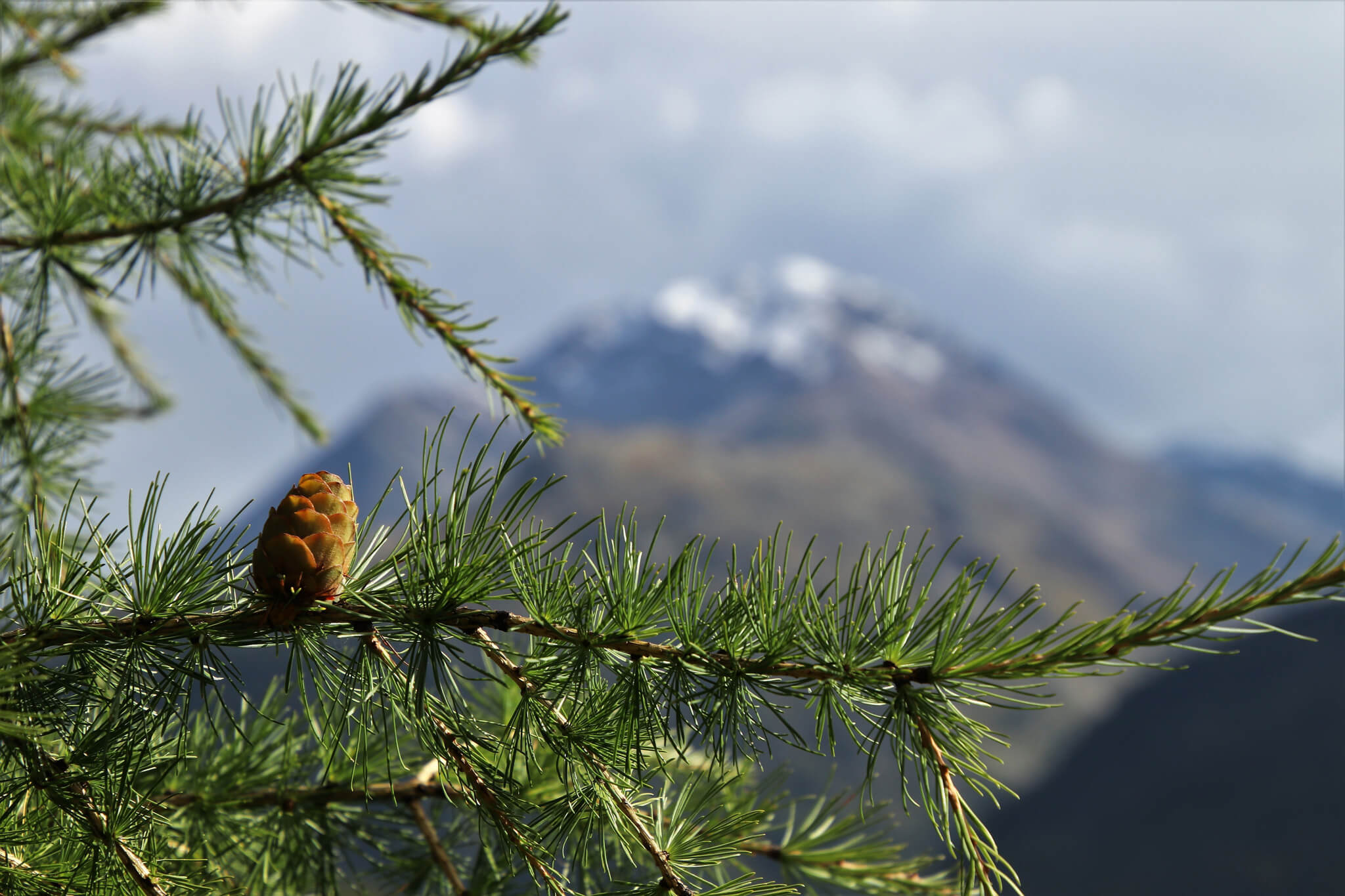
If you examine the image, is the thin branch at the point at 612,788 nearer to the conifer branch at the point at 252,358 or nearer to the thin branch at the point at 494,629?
the thin branch at the point at 494,629

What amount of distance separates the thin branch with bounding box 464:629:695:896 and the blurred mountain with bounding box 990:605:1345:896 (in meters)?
24.2

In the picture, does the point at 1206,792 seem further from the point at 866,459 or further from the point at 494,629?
the point at 866,459

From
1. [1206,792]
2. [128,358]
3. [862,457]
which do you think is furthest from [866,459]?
[128,358]

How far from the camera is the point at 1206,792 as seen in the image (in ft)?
110

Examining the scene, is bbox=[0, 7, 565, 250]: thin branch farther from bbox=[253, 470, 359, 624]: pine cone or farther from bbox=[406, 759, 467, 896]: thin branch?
bbox=[406, 759, 467, 896]: thin branch

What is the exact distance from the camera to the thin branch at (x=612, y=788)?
2.28 ft

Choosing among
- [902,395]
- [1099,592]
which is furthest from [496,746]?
[902,395]

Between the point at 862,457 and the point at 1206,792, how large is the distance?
7231 centimetres

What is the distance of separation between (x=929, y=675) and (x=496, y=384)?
0.70m

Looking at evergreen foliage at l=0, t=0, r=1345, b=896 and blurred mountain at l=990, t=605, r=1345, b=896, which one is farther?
blurred mountain at l=990, t=605, r=1345, b=896

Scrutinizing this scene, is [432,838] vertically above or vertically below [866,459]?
below

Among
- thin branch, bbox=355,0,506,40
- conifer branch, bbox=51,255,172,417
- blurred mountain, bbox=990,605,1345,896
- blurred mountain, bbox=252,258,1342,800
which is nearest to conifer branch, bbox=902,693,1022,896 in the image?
thin branch, bbox=355,0,506,40

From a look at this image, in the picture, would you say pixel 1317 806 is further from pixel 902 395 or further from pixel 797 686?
pixel 902 395

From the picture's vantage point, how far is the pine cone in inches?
25.1
